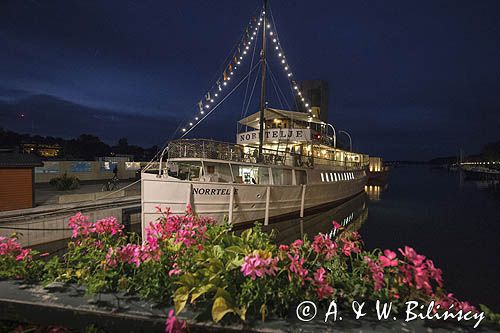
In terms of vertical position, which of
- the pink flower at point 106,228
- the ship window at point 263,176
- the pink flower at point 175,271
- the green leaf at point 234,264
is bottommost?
the pink flower at point 175,271

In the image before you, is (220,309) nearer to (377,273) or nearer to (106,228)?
(377,273)

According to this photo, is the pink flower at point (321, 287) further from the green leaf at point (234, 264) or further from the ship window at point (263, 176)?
the ship window at point (263, 176)

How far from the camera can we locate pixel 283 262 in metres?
2.43

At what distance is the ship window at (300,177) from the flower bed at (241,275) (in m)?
15.1

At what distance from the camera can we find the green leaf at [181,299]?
2088 mm

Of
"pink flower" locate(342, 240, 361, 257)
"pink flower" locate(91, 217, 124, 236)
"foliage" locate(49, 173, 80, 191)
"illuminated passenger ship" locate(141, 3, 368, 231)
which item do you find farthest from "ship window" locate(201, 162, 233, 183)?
"foliage" locate(49, 173, 80, 191)

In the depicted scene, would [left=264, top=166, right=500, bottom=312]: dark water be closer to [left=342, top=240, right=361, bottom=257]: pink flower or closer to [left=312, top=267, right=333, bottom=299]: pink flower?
[left=342, top=240, right=361, bottom=257]: pink flower

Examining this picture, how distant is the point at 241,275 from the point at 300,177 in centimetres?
1612

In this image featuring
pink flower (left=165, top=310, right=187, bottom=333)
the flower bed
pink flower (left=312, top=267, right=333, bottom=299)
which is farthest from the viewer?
pink flower (left=312, top=267, right=333, bottom=299)

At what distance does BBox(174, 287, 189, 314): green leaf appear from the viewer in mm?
2088

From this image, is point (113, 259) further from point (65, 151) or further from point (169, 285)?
point (65, 151)

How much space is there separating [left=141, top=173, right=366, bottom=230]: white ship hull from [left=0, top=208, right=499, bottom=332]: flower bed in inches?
255

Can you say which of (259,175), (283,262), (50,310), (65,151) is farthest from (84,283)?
(65,151)

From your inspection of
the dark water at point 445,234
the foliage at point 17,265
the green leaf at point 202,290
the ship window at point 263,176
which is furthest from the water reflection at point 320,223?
the green leaf at point 202,290
